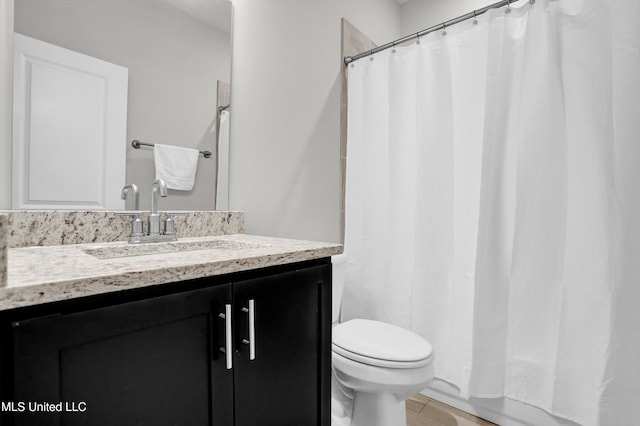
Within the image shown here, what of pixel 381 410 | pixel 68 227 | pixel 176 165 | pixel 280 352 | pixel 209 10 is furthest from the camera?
pixel 209 10

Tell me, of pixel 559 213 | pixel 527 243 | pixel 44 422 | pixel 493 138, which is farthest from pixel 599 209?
pixel 44 422

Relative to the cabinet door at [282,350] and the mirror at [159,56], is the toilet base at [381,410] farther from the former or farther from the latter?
the mirror at [159,56]

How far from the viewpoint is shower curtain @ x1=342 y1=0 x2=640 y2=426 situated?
1194mm

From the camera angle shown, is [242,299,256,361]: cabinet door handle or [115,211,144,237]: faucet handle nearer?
[242,299,256,361]: cabinet door handle

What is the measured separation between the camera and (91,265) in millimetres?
711

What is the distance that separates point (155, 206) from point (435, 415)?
1.62 m

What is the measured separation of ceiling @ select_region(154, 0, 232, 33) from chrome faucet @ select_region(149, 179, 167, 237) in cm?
77

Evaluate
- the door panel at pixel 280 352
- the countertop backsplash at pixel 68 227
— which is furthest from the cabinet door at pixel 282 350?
the countertop backsplash at pixel 68 227

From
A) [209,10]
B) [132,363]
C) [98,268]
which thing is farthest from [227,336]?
[209,10]

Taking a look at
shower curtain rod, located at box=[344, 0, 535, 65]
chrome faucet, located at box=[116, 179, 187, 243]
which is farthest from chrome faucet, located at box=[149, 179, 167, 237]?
shower curtain rod, located at box=[344, 0, 535, 65]

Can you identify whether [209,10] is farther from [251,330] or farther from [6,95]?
[251,330]

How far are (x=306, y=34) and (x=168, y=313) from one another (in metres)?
1.60

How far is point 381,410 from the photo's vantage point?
51.5 inches

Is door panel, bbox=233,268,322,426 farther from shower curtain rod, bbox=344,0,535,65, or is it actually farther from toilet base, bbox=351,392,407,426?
shower curtain rod, bbox=344,0,535,65
